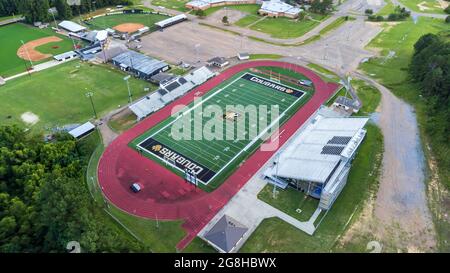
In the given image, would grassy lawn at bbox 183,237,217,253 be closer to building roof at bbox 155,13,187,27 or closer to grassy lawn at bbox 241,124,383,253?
grassy lawn at bbox 241,124,383,253

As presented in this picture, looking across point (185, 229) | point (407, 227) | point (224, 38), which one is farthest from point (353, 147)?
point (224, 38)

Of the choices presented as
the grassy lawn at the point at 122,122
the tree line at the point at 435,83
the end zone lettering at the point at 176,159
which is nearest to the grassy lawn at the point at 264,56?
the tree line at the point at 435,83

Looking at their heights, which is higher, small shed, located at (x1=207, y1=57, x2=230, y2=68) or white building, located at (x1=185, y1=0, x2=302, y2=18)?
white building, located at (x1=185, y1=0, x2=302, y2=18)

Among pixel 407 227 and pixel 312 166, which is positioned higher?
Result: pixel 312 166

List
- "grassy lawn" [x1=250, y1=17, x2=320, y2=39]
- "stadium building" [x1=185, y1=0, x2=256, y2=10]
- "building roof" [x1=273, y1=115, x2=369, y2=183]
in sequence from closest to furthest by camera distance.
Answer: "building roof" [x1=273, y1=115, x2=369, y2=183] < "grassy lawn" [x1=250, y1=17, x2=320, y2=39] < "stadium building" [x1=185, y1=0, x2=256, y2=10]

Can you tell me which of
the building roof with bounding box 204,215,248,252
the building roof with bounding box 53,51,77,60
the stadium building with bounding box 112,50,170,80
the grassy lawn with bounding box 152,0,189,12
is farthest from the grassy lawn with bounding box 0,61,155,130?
the grassy lawn with bounding box 152,0,189,12

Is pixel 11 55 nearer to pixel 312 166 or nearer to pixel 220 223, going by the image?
pixel 220 223
